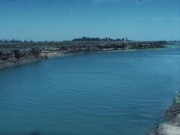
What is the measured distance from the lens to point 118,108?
28500 mm

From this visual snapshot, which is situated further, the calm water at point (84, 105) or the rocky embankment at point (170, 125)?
the calm water at point (84, 105)

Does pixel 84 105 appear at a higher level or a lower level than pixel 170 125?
lower

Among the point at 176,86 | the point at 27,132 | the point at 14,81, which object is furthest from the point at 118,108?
the point at 14,81

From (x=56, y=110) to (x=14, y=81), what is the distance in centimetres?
2014

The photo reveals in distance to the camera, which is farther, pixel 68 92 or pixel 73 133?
pixel 68 92

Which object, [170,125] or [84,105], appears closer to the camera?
[170,125]

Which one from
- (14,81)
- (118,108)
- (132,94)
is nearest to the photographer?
(118,108)

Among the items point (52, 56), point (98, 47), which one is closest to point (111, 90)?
point (52, 56)

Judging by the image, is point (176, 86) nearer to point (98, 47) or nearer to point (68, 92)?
point (68, 92)

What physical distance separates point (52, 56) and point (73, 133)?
77248mm

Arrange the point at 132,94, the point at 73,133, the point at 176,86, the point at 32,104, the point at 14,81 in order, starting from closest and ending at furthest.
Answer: the point at 73,133 < the point at 32,104 < the point at 132,94 < the point at 176,86 < the point at 14,81

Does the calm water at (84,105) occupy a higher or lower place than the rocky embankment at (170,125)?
lower

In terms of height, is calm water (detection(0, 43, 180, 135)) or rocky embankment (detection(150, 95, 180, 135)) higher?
rocky embankment (detection(150, 95, 180, 135))

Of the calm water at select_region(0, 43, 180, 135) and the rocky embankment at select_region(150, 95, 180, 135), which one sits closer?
the rocky embankment at select_region(150, 95, 180, 135)
